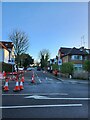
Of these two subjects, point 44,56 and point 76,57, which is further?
point 44,56

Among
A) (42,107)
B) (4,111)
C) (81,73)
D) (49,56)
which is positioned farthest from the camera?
(49,56)

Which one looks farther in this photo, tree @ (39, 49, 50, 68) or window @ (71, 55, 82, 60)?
tree @ (39, 49, 50, 68)

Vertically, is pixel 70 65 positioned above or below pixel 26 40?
below

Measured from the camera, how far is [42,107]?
440 inches

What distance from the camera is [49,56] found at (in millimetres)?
138125

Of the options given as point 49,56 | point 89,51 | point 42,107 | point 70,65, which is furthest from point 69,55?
point 42,107

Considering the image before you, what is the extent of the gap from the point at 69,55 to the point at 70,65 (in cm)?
3522

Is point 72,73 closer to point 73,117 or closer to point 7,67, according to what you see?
point 7,67

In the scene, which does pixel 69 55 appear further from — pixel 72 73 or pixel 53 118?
pixel 53 118

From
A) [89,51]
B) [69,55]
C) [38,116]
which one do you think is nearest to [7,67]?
[69,55]

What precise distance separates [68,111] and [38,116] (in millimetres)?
1590

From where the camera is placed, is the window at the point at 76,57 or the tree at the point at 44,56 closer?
the window at the point at 76,57

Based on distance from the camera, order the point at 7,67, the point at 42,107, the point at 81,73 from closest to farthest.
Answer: the point at 42,107
the point at 81,73
the point at 7,67

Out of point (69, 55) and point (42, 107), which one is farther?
point (69, 55)
